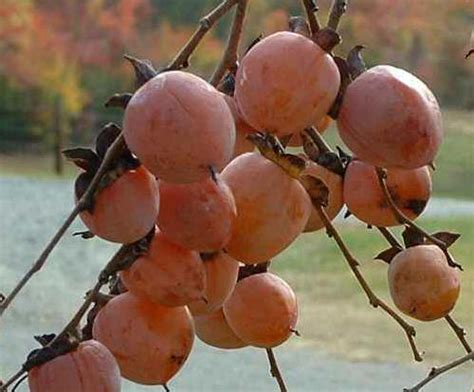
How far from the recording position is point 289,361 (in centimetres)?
544

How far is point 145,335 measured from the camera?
0.41 metres

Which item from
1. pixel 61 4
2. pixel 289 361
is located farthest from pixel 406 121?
pixel 61 4

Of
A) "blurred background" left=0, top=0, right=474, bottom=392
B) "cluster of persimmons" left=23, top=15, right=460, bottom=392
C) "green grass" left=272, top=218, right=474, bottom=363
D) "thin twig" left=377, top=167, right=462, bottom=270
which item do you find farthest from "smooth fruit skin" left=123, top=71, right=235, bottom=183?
"green grass" left=272, top=218, right=474, bottom=363

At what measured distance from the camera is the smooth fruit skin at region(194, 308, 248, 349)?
19.0 inches

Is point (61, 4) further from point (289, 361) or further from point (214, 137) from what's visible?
point (214, 137)

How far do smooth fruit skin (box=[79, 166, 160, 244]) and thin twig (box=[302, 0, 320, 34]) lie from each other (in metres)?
0.08

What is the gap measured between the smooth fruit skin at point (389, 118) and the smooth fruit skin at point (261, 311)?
0.12m

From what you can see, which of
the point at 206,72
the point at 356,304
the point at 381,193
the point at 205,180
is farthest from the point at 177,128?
the point at 356,304

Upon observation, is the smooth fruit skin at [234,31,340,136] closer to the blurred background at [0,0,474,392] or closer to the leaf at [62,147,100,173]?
the leaf at [62,147,100,173]

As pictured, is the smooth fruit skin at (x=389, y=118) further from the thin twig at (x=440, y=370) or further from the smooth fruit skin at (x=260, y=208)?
the thin twig at (x=440, y=370)

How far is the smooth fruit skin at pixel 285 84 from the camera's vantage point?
1.21 ft

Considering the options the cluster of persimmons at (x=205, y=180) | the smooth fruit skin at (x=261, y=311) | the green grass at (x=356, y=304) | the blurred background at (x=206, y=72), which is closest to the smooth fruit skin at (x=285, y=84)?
the cluster of persimmons at (x=205, y=180)

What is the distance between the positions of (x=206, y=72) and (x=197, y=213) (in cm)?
226

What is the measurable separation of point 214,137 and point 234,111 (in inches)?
3.0
